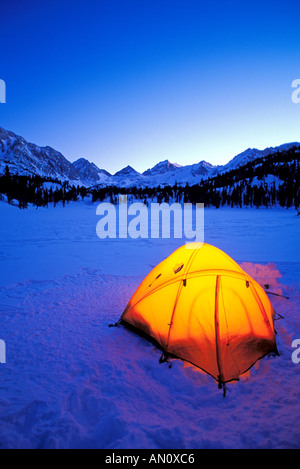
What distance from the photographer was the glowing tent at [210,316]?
4.13 metres

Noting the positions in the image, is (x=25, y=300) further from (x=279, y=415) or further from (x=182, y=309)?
(x=279, y=415)

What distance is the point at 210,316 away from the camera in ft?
14.3

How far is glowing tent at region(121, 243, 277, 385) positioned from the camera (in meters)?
4.13
